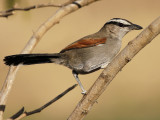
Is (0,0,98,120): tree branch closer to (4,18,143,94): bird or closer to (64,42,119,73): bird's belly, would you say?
(4,18,143,94): bird

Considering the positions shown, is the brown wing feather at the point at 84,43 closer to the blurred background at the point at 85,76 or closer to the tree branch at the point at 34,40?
the tree branch at the point at 34,40

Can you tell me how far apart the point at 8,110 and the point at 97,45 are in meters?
6.01

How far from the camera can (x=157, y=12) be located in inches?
593

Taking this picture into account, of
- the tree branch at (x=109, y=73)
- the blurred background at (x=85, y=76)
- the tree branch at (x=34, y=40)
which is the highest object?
the blurred background at (x=85, y=76)

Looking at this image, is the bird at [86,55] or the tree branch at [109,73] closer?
the tree branch at [109,73]

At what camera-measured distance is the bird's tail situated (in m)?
3.08

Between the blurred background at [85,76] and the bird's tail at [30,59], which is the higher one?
the blurred background at [85,76]

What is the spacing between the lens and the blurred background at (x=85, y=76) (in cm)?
924

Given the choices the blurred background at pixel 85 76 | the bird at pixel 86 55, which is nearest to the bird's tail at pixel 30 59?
the bird at pixel 86 55

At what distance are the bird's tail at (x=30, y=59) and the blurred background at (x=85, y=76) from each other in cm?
310

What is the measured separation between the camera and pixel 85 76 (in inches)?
446

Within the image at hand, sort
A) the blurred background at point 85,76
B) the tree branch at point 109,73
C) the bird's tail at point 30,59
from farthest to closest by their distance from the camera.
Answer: the blurred background at point 85,76 → the bird's tail at point 30,59 → the tree branch at point 109,73

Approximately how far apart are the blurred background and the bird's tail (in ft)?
10.2

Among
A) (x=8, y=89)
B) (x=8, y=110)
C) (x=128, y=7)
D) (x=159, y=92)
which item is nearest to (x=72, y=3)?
(x=8, y=89)
